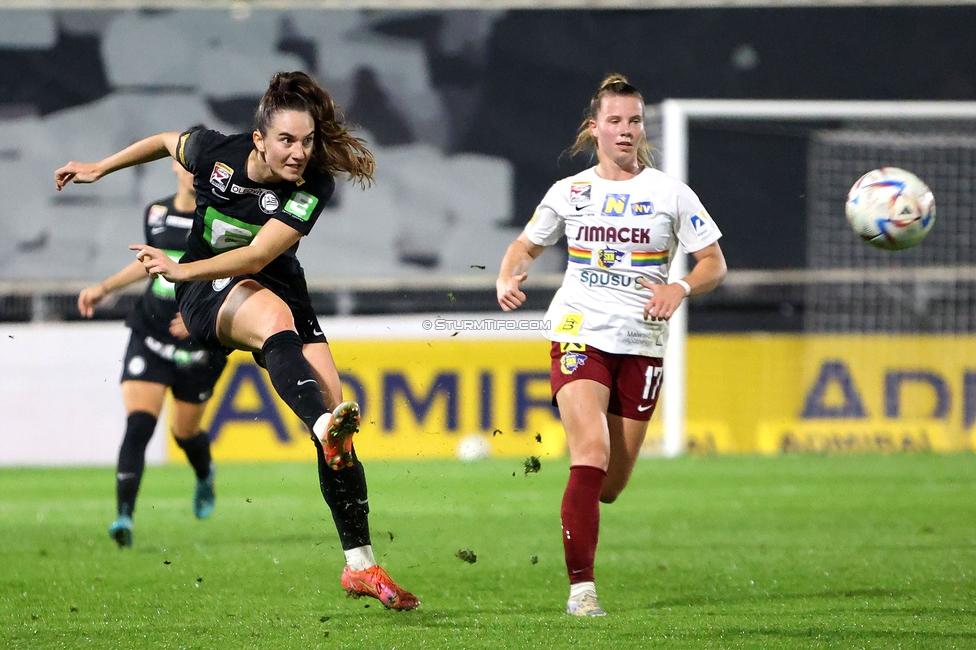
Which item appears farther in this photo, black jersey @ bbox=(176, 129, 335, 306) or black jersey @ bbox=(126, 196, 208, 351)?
black jersey @ bbox=(126, 196, 208, 351)

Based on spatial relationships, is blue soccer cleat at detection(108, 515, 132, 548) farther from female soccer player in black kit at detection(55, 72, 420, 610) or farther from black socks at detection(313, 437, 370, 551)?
black socks at detection(313, 437, 370, 551)

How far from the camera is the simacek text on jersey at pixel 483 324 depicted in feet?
43.5

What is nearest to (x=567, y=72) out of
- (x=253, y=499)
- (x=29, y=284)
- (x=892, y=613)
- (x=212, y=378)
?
(x=29, y=284)

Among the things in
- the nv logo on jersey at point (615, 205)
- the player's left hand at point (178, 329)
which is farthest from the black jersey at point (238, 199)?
the player's left hand at point (178, 329)

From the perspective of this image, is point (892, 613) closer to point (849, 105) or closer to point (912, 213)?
point (912, 213)

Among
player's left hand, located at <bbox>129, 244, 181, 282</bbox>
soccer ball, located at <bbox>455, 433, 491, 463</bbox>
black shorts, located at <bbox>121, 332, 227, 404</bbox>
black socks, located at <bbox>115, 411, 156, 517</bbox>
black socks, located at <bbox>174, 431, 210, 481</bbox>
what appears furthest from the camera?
soccer ball, located at <bbox>455, 433, 491, 463</bbox>

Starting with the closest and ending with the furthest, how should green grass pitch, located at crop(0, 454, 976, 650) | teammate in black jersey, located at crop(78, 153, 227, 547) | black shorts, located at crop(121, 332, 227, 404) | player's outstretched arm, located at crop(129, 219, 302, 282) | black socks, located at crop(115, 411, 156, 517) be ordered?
green grass pitch, located at crop(0, 454, 976, 650)
player's outstretched arm, located at crop(129, 219, 302, 282)
black socks, located at crop(115, 411, 156, 517)
teammate in black jersey, located at crop(78, 153, 227, 547)
black shorts, located at crop(121, 332, 227, 404)

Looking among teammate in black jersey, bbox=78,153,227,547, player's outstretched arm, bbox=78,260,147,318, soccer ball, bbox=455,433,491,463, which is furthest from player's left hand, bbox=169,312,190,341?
soccer ball, bbox=455,433,491,463

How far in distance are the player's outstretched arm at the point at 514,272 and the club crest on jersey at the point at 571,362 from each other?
0.28m

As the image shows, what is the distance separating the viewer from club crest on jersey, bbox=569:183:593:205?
557 centimetres

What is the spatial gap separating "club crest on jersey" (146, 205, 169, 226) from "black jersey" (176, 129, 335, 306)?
2228 mm

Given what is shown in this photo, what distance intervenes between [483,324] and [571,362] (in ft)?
26.3

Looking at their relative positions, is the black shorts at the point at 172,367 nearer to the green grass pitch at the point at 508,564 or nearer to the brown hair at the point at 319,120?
the green grass pitch at the point at 508,564

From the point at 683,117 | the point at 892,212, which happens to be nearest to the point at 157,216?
the point at 892,212
